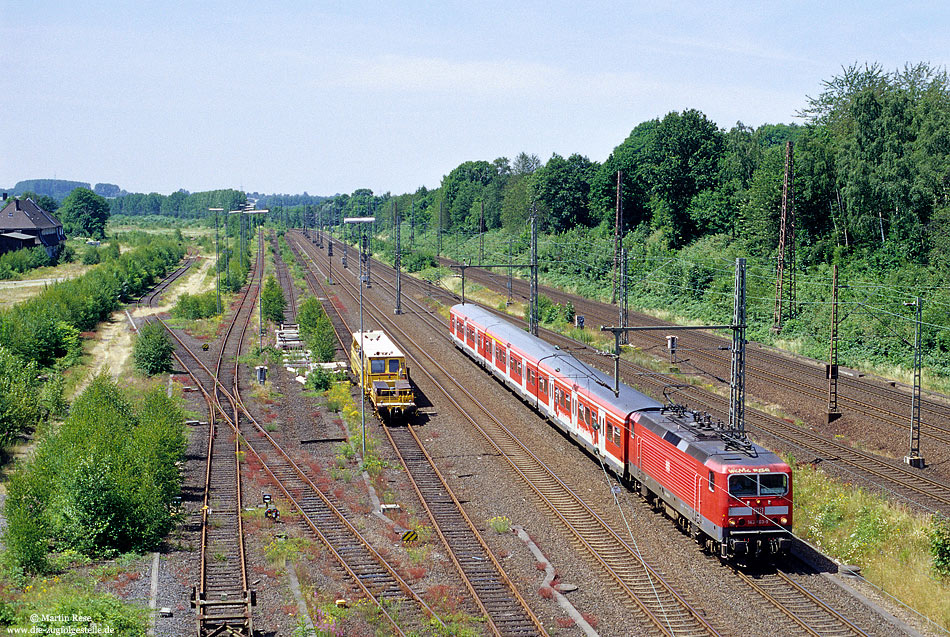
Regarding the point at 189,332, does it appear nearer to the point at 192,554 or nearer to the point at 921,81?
the point at 192,554

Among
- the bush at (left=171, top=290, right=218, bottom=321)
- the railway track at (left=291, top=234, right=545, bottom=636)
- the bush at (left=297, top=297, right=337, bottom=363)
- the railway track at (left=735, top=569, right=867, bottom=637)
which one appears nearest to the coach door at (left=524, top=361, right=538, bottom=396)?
the railway track at (left=291, top=234, right=545, bottom=636)

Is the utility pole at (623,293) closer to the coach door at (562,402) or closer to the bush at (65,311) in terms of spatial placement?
the coach door at (562,402)

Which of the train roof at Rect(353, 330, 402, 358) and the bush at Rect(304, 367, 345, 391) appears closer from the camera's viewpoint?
the train roof at Rect(353, 330, 402, 358)

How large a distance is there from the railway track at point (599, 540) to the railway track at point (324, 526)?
490cm

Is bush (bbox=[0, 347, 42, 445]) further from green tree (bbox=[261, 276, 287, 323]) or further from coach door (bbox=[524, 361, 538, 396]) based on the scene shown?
green tree (bbox=[261, 276, 287, 323])

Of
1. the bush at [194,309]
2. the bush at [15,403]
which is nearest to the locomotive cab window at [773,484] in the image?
the bush at [15,403]

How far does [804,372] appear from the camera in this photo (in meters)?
44.2

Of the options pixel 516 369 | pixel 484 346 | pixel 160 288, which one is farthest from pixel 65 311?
pixel 516 369

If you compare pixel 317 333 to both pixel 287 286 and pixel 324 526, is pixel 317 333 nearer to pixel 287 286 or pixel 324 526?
pixel 324 526

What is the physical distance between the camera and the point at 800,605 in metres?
18.9

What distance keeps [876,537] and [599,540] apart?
708 centimetres

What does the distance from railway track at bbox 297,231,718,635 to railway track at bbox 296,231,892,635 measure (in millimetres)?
1925

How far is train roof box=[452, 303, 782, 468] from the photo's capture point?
69.9 ft

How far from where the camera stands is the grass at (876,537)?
1906cm
